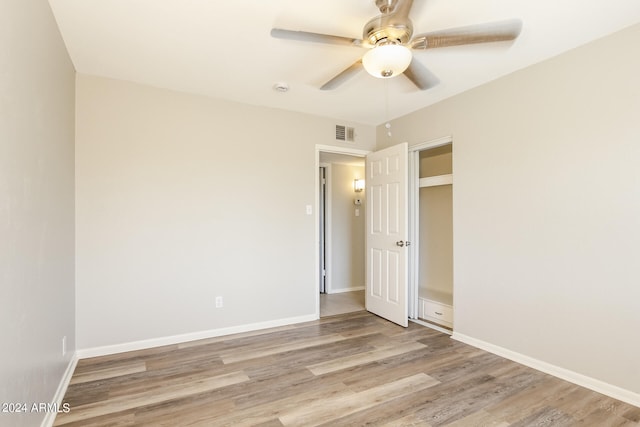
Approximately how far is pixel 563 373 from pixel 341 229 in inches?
138

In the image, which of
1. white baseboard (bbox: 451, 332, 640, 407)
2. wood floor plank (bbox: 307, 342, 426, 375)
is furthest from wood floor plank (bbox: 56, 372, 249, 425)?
white baseboard (bbox: 451, 332, 640, 407)

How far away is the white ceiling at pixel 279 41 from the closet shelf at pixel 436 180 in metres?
0.86

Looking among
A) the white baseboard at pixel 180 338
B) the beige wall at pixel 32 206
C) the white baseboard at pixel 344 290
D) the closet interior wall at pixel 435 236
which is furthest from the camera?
the white baseboard at pixel 344 290

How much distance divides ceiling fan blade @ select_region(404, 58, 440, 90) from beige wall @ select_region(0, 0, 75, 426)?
2104mm

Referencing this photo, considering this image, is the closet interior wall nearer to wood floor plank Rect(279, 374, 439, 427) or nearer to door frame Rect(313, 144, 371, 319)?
door frame Rect(313, 144, 371, 319)

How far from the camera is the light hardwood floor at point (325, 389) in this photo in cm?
191

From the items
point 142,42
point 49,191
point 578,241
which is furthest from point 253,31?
point 578,241

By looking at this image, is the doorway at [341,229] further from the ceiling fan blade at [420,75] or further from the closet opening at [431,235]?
the ceiling fan blade at [420,75]

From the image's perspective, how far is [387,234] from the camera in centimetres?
377

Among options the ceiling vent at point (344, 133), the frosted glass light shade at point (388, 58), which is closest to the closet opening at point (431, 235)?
the ceiling vent at point (344, 133)

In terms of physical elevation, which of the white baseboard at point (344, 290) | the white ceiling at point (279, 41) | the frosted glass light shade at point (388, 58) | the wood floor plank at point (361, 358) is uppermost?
the white ceiling at point (279, 41)

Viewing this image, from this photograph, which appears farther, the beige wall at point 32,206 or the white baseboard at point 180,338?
the white baseboard at point 180,338

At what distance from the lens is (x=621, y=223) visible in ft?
6.93

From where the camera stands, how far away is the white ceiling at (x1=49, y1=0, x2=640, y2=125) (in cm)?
190
